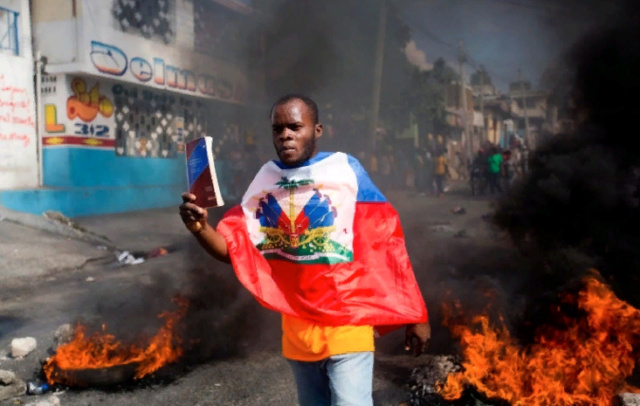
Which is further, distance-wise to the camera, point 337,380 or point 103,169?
point 103,169

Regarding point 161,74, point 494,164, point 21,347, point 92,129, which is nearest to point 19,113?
point 92,129

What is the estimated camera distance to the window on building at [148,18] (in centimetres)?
1155

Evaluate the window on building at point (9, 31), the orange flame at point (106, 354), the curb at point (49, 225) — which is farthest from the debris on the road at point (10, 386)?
the window on building at point (9, 31)

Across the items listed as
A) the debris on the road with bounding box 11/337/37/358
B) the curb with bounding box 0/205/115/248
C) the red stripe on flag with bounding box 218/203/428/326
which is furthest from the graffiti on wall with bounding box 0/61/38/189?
the red stripe on flag with bounding box 218/203/428/326

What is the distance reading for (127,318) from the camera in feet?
15.9

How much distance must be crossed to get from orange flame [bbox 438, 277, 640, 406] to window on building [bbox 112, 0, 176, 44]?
10.4 metres

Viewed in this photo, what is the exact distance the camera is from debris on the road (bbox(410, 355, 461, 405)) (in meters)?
3.37

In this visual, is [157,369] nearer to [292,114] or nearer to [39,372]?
[39,372]

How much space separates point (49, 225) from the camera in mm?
9383

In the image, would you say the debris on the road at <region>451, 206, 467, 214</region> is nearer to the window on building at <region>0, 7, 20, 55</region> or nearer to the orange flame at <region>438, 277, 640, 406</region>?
the orange flame at <region>438, 277, 640, 406</region>

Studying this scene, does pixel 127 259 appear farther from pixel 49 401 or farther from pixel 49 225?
pixel 49 401

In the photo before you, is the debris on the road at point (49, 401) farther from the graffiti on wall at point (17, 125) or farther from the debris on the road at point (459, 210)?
the debris on the road at point (459, 210)

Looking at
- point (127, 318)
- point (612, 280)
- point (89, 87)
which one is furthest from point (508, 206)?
point (89, 87)

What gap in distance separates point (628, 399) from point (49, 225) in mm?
8949
